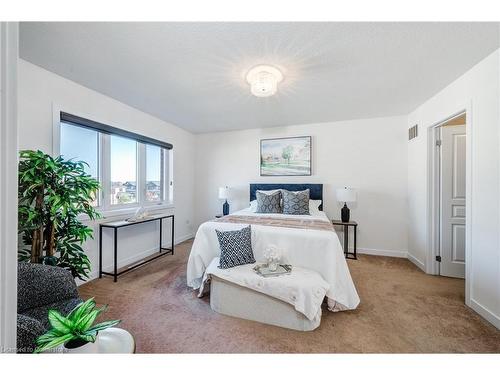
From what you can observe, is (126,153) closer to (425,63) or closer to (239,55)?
(239,55)

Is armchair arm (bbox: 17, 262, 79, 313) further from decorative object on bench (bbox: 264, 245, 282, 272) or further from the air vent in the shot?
the air vent

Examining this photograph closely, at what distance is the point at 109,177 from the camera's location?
111 inches

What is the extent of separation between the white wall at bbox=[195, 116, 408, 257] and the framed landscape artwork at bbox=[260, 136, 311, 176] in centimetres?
11

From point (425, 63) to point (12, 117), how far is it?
2.80m

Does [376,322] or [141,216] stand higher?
[141,216]

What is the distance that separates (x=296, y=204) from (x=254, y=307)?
180 cm

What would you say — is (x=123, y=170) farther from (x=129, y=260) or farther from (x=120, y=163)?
(x=129, y=260)

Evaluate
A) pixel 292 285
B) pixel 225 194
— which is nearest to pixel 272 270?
pixel 292 285

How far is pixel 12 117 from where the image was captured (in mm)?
531

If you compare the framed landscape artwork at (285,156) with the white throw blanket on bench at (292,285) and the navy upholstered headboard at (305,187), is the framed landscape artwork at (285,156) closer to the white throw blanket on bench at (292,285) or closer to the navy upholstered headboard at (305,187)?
the navy upholstered headboard at (305,187)

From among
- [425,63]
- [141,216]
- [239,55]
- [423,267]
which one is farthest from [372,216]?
[141,216]

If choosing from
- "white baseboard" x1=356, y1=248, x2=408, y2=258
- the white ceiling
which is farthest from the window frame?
"white baseboard" x1=356, y1=248, x2=408, y2=258

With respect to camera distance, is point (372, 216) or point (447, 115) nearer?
point (447, 115)
